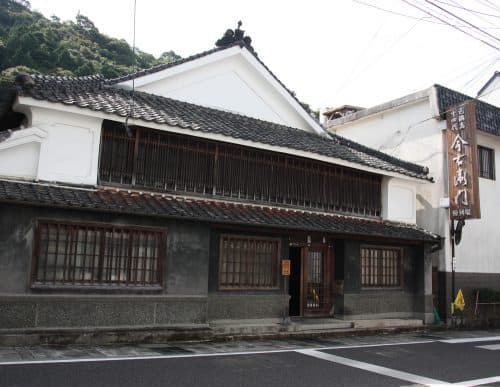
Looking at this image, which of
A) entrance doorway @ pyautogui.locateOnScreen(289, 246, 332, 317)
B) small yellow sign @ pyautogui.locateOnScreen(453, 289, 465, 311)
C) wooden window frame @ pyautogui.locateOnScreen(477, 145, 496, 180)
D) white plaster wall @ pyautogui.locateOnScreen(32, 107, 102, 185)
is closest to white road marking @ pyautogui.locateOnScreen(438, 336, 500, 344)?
small yellow sign @ pyautogui.locateOnScreen(453, 289, 465, 311)

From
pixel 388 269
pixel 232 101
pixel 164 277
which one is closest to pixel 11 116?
pixel 164 277

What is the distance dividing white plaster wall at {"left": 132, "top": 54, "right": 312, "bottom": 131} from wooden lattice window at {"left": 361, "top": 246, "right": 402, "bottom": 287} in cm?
559

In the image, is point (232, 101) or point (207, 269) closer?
Answer: point (207, 269)

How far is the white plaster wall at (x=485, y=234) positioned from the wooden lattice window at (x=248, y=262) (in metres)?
8.80

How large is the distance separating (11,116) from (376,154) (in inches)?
534

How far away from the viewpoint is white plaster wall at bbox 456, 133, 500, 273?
63.8 feet

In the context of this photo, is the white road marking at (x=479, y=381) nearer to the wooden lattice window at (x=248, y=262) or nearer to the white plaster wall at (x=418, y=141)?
the wooden lattice window at (x=248, y=262)

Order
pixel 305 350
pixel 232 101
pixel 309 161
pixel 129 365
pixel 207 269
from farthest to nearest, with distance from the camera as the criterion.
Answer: pixel 232 101 → pixel 309 161 → pixel 207 269 → pixel 305 350 → pixel 129 365

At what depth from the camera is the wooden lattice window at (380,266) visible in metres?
16.8

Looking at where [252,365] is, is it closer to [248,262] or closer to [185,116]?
[248,262]

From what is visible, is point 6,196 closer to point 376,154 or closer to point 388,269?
point 388,269

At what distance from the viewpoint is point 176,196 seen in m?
13.0

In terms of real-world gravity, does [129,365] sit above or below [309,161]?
below

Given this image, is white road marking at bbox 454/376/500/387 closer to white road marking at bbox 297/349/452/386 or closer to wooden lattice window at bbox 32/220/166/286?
white road marking at bbox 297/349/452/386
